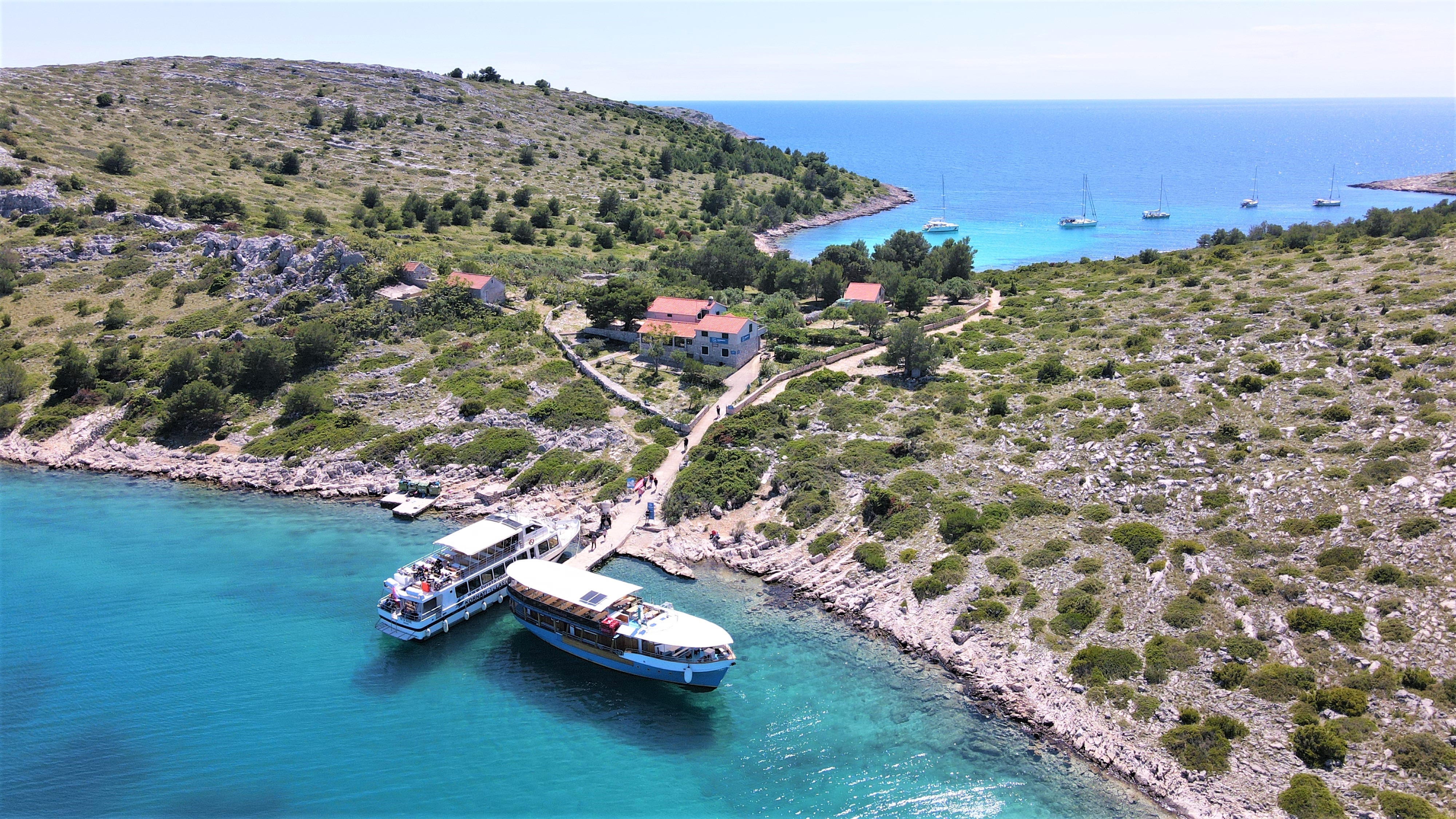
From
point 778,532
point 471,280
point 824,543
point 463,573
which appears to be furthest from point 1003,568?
point 471,280

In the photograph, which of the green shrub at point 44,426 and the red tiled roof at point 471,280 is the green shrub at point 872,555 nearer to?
the red tiled roof at point 471,280

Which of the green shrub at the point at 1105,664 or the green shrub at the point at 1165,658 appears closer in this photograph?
the green shrub at the point at 1165,658

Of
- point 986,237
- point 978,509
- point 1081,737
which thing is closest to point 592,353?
point 978,509

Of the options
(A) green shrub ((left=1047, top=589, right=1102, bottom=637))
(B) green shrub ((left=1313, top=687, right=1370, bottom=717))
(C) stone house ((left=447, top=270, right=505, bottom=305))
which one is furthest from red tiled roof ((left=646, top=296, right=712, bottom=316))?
(B) green shrub ((left=1313, top=687, right=1370, bottom=717))

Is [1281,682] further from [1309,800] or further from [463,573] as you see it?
[463,573]

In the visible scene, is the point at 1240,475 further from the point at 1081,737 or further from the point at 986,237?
the point at 986,237

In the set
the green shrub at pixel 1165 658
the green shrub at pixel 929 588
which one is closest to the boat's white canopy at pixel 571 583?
the green shrub at pixel 929 588
